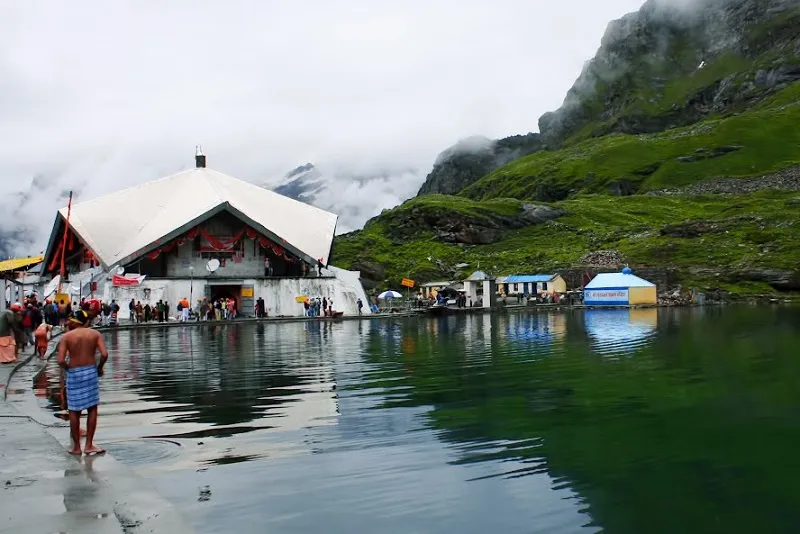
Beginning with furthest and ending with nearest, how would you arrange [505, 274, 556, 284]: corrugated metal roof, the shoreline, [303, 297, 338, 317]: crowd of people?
[505, 274, 556, 284]: corrugated metal roof
[303, 297, 338, 317]: crowd of people
the shoreline

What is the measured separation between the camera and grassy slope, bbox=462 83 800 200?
522 feet

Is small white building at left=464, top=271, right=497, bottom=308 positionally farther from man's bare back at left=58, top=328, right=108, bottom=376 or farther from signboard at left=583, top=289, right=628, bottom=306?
man's bare back at left=58, top=328, right=108, bottom=376

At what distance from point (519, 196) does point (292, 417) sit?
15615cm

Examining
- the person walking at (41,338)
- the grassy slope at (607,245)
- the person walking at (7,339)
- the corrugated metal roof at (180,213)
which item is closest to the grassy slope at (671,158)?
the grassy slope at (607,245)

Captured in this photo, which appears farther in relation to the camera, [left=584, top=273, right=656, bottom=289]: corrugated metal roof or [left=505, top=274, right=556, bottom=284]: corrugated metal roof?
[left=505, top=274, right=556, bottom=284]: corrugated metal roof

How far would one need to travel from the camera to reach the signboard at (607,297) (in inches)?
2436

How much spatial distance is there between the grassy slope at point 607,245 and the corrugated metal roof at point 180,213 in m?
20.6

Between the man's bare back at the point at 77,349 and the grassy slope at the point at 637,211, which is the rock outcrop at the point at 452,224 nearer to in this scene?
the grassy slope at the point at 637,211

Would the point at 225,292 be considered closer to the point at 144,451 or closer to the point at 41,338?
the point at 41,338

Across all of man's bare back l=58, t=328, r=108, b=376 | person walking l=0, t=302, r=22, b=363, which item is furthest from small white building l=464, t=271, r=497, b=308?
man's bare back l=58, t=328, r=108, b=376

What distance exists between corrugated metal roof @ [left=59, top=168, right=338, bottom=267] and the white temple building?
90 mm

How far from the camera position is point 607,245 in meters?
91.1

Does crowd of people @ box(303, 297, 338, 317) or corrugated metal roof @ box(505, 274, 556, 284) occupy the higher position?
corrugated metal roof @ box(505, 274, 556, 284)

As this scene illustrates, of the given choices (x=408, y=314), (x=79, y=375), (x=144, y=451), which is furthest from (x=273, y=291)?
(x=79, y=375)
